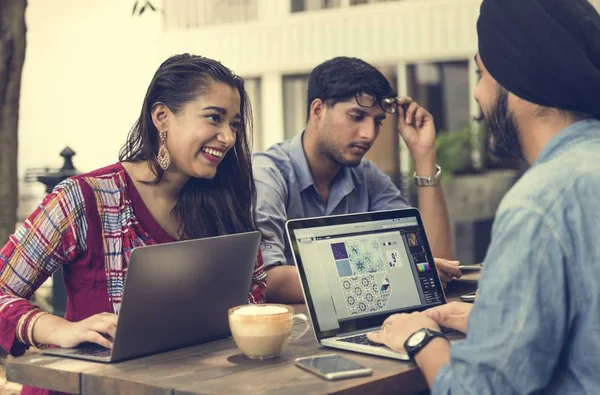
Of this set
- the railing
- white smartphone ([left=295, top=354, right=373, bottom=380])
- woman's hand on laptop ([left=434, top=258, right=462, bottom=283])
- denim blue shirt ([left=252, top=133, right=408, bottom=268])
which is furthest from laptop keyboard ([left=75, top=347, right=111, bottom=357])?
the railing

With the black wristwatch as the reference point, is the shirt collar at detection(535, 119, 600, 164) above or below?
above

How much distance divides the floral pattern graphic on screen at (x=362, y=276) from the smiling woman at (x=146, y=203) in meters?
0.58

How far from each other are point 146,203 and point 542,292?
1562 mm

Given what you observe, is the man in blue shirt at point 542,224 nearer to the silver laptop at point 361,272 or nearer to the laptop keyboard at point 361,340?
the laptop keyboard at point 361,340

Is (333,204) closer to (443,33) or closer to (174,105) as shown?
(174,105)

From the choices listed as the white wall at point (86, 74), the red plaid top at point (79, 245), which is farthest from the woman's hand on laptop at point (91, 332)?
the white wall at point (86, 74)

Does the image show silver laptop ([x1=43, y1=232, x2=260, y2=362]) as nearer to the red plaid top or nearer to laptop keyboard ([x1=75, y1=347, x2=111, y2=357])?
laptop keyboard ([x1=75, y1=347, x2=111, y2=357])

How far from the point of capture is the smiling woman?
8.60 feet

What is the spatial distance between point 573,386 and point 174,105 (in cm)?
165

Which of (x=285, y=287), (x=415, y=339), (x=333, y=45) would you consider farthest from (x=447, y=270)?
(x=333, y=45)

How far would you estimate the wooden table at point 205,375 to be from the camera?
1.94 m

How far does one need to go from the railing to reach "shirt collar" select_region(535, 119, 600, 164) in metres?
15.7

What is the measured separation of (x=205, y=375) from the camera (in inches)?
80.8

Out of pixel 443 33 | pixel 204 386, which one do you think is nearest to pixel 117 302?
pixel 204 386
